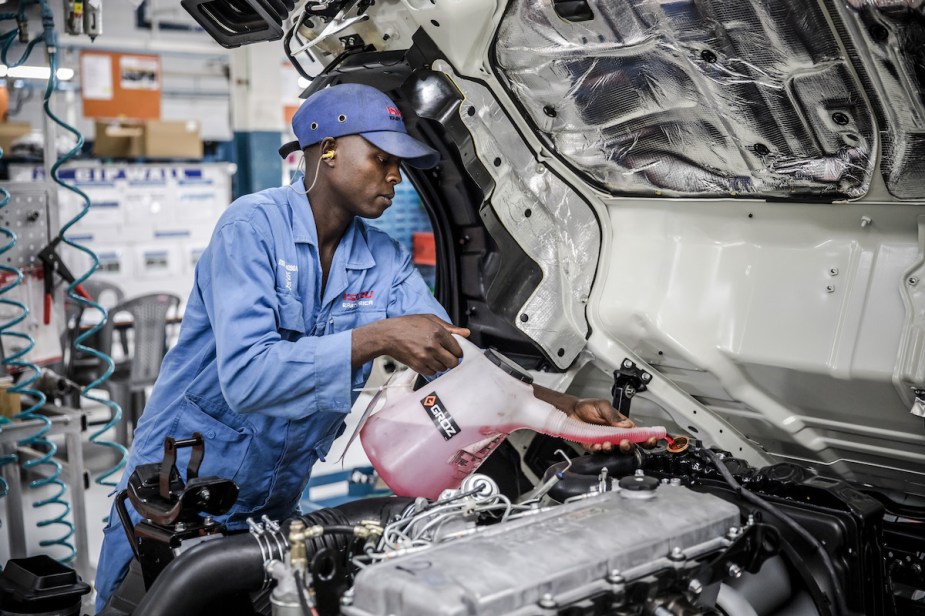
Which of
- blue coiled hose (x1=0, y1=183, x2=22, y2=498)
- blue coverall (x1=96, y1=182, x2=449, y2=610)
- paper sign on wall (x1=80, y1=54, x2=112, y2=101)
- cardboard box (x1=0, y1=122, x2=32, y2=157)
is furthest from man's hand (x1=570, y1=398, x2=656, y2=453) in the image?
cardboard box (x1=0, y1=122, x2=32, y2=157)

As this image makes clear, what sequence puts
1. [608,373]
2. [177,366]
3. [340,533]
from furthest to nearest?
[608,373]
[177,366]
[340,533]

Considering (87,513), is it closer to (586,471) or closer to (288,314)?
(288,314)

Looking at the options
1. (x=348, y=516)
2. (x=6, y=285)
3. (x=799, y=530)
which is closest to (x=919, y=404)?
(x=799, y=530)

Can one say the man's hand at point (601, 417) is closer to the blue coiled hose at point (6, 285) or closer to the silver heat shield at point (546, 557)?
the silver heat shield at point (546, 557)

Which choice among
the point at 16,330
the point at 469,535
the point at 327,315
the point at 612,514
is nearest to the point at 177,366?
the point at 327,315

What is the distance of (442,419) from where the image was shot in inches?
84.4

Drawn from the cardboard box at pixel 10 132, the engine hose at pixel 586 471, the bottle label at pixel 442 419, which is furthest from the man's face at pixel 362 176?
the cardboard box at pixel 10 132

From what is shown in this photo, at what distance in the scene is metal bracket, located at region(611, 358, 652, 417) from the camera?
106 inches

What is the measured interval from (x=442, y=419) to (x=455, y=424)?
34 millimetres

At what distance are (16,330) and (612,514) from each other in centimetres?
338

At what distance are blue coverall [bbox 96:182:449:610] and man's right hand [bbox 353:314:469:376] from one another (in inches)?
1.6

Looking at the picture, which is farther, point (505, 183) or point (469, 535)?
point (505, 183)

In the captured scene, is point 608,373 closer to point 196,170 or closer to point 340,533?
point 340,533

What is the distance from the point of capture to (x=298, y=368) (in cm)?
197
